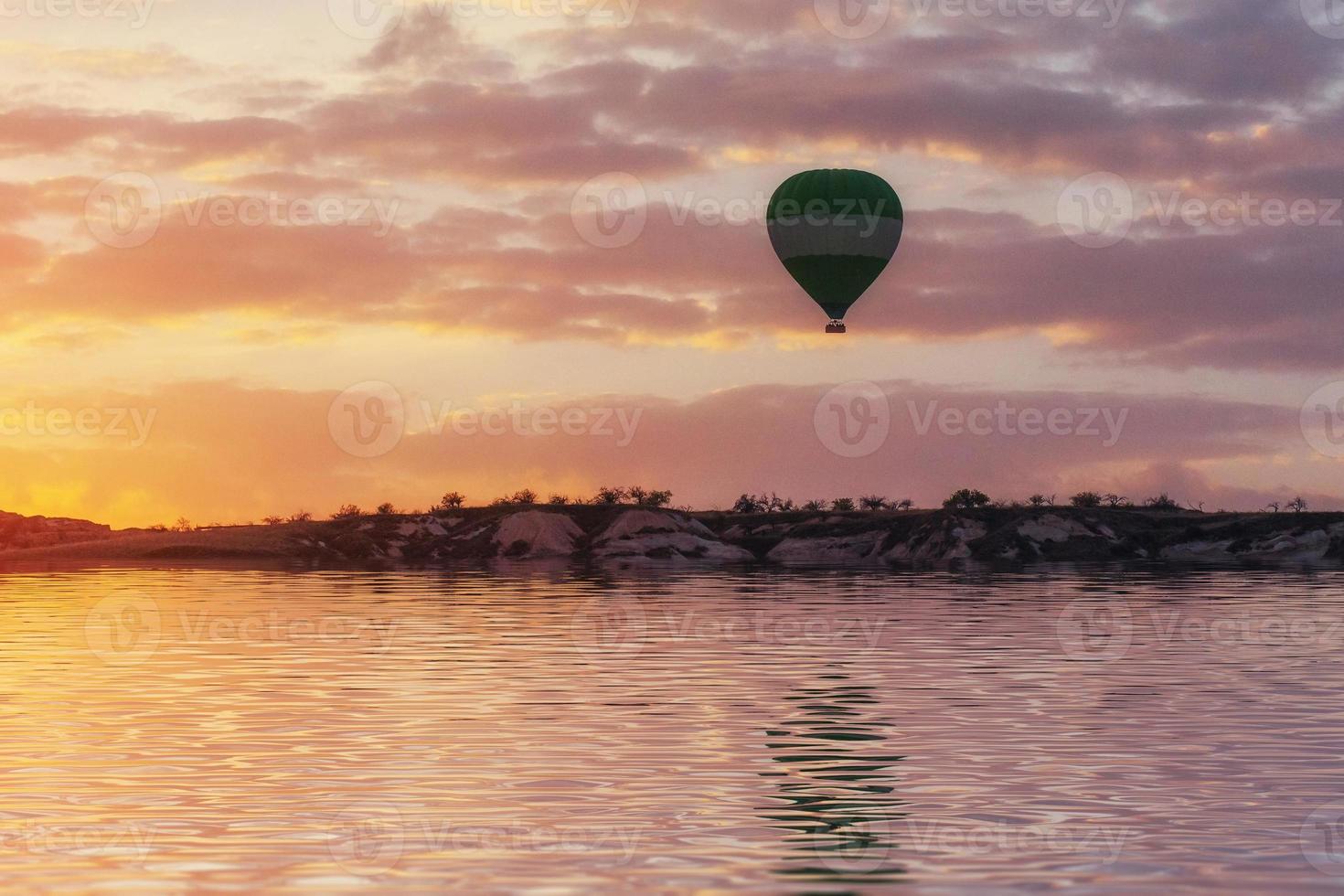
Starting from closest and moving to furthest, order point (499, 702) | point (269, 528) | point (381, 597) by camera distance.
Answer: point (499, 702) → point (381, 597) → point (269, 528)

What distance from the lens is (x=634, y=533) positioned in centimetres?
13712

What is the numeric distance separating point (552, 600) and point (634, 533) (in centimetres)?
7047

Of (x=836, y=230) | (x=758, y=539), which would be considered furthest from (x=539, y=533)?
(x=836, y=230)

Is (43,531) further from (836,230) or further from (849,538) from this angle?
(836,230)

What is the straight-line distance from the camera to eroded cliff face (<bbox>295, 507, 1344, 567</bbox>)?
126m

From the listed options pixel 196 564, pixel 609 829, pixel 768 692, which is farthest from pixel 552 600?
pixel 196 564

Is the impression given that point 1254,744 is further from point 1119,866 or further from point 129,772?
point 129,772

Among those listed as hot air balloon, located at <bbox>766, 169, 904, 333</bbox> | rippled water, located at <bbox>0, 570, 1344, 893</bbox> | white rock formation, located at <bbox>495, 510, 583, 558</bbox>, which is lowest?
rippled water, located at <bbox>0, 570, 1344, 893</bbox>

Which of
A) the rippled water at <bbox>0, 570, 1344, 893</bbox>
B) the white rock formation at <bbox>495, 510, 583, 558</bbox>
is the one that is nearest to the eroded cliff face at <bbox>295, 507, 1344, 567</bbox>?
the white rock formation at <bbox>495, 510, 583, 558</bbox>

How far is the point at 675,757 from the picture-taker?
23.5 m

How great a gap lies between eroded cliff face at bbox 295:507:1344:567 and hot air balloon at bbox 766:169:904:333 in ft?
165

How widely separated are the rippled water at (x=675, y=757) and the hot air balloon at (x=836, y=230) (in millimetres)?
23228

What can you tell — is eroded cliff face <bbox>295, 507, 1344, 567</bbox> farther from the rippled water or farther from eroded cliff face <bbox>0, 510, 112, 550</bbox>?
the rippled water

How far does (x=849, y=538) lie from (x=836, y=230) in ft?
226
